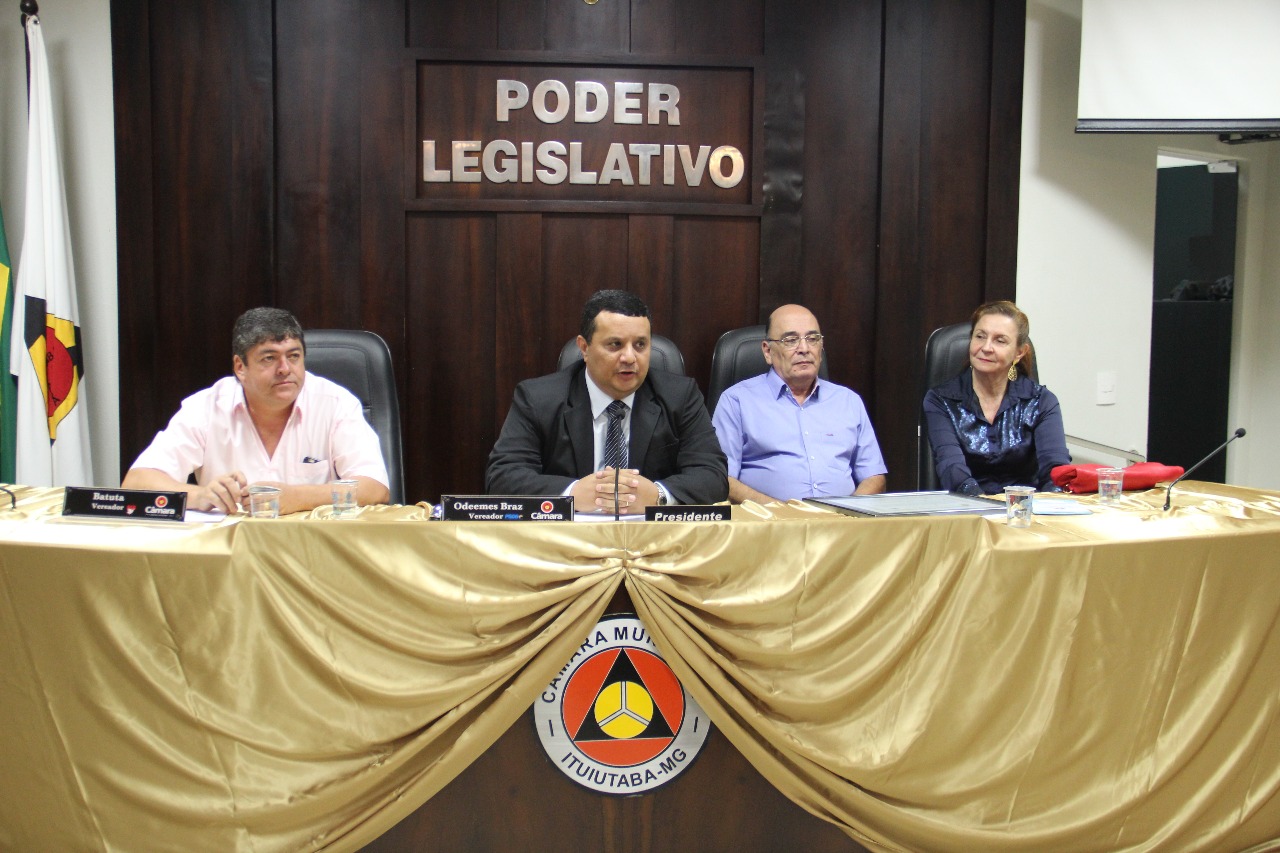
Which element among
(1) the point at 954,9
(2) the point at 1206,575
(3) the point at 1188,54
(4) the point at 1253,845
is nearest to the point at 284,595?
(2) the point at 1206,575

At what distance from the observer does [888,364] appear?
343cm

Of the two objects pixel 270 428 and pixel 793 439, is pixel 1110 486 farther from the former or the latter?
pixel 270 428

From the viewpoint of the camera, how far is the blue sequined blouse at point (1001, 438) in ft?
8.41

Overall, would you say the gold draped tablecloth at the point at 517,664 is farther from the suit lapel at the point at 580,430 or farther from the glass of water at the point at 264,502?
the suit lapel at the point at 580,430

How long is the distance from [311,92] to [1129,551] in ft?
8.94

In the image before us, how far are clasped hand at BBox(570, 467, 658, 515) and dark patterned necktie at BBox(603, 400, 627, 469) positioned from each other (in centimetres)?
35

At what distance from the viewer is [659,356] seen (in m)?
2.78

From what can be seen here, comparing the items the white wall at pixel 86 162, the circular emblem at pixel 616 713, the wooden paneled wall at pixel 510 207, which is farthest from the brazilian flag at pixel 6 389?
the circular emblem at pixel 616 713

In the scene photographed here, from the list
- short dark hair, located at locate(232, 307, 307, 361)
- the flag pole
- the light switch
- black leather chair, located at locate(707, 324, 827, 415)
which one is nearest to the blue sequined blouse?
black leather chair, located at locate(707, 324, 827, 415)

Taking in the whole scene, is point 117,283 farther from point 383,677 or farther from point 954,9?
point 954,9

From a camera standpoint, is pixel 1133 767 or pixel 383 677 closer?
pixel 383 677

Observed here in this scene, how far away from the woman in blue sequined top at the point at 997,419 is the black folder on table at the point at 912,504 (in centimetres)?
66

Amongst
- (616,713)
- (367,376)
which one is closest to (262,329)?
(367,376)

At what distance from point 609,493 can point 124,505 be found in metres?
0.85
